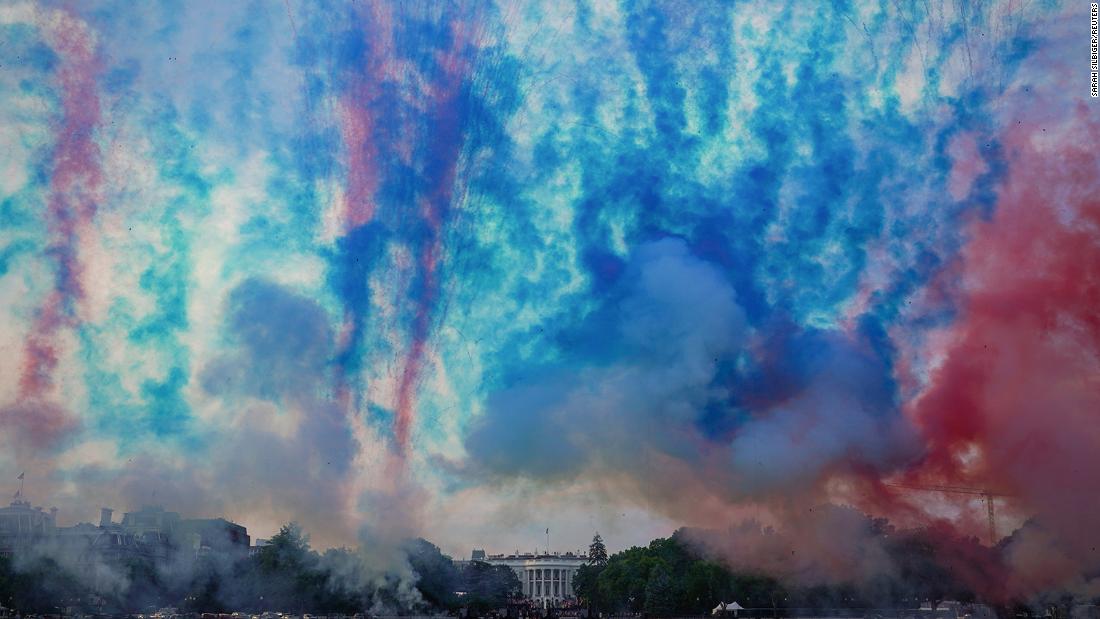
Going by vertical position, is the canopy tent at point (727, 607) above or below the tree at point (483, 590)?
below

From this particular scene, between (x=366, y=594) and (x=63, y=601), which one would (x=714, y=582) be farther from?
(x=63, y=601)

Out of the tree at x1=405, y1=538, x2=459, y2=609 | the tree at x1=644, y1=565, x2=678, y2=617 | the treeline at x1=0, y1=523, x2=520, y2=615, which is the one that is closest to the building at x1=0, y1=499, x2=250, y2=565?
the treeline at x1=0, y1=523, x2=520, y2=615

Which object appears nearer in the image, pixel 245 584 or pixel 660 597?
pixel 245 584

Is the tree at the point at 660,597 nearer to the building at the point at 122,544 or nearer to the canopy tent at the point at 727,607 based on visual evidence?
the canopy tent at the point at 727,607

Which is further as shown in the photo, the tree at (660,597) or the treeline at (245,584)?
the tree at (660,597)

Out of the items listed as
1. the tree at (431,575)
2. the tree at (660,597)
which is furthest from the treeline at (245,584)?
the tree at (660,597)

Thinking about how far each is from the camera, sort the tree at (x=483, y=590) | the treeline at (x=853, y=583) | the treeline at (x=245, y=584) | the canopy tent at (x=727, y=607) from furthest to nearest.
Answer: the tree at (x=483, y=590)
the canopy tent at (x=727, y=607)
the treeline at (x=245, y=584)
the treeline at (x=853, y=583)

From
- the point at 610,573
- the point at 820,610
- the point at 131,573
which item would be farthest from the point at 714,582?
the point at 131,573

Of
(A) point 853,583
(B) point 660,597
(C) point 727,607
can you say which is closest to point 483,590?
(B) point 660,597

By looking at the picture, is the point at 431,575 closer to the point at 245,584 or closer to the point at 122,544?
the point at 245,584

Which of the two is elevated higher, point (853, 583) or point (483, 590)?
point (483, 590)
